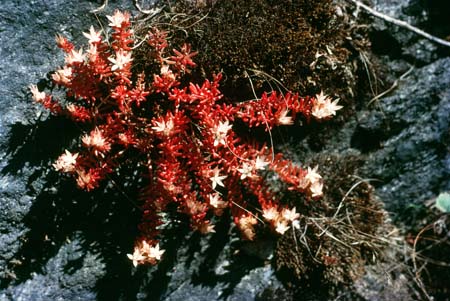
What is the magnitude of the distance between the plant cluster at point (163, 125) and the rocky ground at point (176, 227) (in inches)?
9.4

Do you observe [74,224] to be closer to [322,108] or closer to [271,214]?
[271,214]

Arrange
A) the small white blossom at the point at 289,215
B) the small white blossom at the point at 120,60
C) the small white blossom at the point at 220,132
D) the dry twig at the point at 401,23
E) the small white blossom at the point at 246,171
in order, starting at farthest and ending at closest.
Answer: the dry twig at the point at 401,23 → the small white blossom at the point at 289,215 → the small white blossom at the point at 246,171 → the small white blossom at the point at 220,132 → the small white blossom at the point at 120,60

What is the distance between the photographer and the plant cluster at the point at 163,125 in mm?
2895

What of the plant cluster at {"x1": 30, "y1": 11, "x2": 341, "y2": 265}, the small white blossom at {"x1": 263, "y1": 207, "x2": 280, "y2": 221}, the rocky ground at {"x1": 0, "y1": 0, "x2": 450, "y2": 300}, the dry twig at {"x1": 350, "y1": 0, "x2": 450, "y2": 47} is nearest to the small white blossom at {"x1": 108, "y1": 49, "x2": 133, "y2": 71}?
the plant cluster at {"x1": 30, "y1": 11, "x2": 341, "y2": 265}

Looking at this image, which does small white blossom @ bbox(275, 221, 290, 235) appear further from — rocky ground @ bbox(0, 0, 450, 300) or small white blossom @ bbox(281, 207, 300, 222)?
rocky ground @ bbox(0, 0, 450, 300)

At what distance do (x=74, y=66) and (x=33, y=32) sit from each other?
20.8 inches

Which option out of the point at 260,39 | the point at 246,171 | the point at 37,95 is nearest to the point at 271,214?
the point at 246,171

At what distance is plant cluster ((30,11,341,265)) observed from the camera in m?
2.89

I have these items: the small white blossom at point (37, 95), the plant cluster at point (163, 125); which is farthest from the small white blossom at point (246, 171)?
the small white blossom at point (37, 95)

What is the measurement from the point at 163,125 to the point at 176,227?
38.8 inches

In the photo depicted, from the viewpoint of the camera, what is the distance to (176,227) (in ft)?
11.4

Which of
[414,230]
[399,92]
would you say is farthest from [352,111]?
[414,230]

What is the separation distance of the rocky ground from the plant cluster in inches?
9.4

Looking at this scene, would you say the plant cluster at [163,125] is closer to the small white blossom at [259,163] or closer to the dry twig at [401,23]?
the small white blossom at [259,163]
